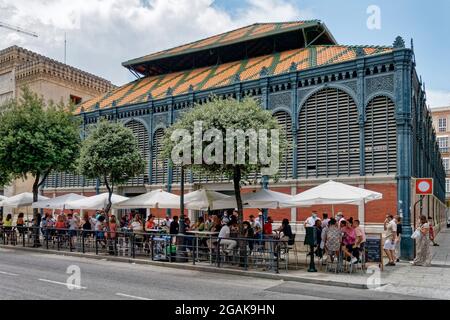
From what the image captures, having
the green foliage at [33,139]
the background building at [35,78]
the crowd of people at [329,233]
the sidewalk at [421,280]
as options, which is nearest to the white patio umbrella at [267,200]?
the crowd of people at [329,233]

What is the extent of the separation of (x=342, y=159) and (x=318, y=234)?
6472 mm

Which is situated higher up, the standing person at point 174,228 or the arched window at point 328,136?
the arched window at point 328,136

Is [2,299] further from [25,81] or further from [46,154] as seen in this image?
[25,81]

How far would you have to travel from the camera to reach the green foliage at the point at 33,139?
23844 mm

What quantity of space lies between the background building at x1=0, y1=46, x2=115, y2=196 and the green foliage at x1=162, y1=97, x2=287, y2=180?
89.4 ft

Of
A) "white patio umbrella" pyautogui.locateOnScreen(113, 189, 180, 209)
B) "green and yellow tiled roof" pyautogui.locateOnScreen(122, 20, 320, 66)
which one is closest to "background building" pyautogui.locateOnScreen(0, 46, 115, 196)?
→ "green and yellow tiled roof" pyautogui.locateOnScreen(122, 20, 320, 66)

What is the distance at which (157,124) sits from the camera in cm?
2958

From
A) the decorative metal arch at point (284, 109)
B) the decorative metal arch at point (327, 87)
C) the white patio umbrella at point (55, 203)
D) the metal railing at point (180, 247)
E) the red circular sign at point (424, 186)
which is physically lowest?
the metal railing at point (180, 247)

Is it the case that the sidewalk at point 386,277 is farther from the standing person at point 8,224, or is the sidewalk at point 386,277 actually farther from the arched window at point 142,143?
the arched window at point 142,143

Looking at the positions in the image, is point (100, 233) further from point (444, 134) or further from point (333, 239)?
point (444, 134)

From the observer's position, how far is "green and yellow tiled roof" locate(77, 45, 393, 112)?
24.5m

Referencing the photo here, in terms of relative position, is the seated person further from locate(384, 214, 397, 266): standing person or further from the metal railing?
locate(384, 214, 397, 266): standing person

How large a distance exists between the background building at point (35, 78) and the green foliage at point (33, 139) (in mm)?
16415

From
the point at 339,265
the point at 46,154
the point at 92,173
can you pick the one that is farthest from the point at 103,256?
the point at 339,265
